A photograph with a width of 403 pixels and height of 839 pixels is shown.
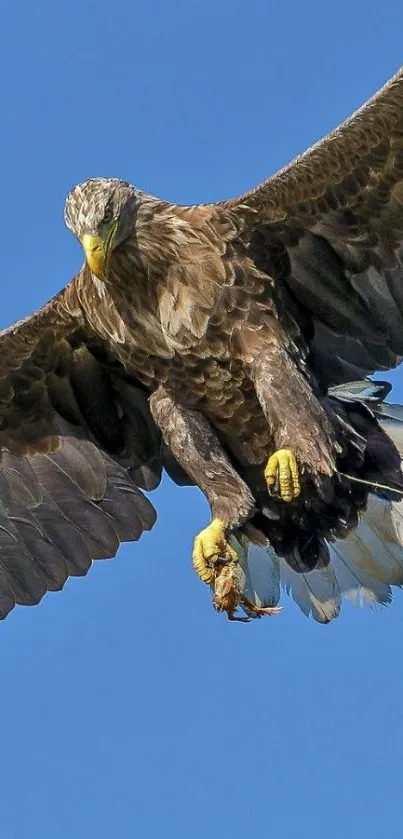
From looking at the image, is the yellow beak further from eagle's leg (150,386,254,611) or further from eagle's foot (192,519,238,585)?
eagle's foot (192,519,238,585)

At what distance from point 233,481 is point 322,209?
4.69 feet

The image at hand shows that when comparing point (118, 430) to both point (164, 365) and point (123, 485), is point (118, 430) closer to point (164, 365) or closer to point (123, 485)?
point (123, 485)

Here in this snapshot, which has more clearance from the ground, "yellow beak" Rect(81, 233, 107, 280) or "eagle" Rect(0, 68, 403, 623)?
"yellow beak" Rect(81, 233, 107, 280)

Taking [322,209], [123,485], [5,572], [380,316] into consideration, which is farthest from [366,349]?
[5,572]

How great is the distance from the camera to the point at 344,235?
10648 mm

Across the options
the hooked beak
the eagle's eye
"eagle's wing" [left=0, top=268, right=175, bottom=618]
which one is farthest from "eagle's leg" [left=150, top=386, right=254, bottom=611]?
the eagle's eye

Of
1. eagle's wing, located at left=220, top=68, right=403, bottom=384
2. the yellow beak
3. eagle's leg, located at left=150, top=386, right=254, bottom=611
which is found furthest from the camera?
eagle's leg, located at left=150, top=386, right=254, bottom=611

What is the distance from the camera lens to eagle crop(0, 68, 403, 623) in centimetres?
1031

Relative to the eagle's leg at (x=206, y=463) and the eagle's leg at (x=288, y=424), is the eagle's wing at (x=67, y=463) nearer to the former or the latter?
the eagle's leg at (x=206, y=463)

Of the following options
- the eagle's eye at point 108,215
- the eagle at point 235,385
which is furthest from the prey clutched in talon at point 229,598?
the eagle's eye at point 108,215

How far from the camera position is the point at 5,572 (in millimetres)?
11875

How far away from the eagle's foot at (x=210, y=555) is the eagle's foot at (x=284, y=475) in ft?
1.22

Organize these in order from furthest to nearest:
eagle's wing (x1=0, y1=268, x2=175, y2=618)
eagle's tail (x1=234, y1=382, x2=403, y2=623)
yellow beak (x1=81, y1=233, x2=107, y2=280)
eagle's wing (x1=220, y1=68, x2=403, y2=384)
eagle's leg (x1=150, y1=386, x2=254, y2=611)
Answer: eagle's tail (x1=234, y1=382, x2=403, y2=623) < eagle's wing (x1=0, y1=268, x2=175, y2=618) < eagle's leg (x1=150, y1=386, x2=254, y2=611) < eagle's wing (x1=220, y1=68, x2=403, y2=384) < yellow beak (x1=81, y1=233, x2=107, y2=280)

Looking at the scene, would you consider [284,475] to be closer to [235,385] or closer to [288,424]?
[288,424]
